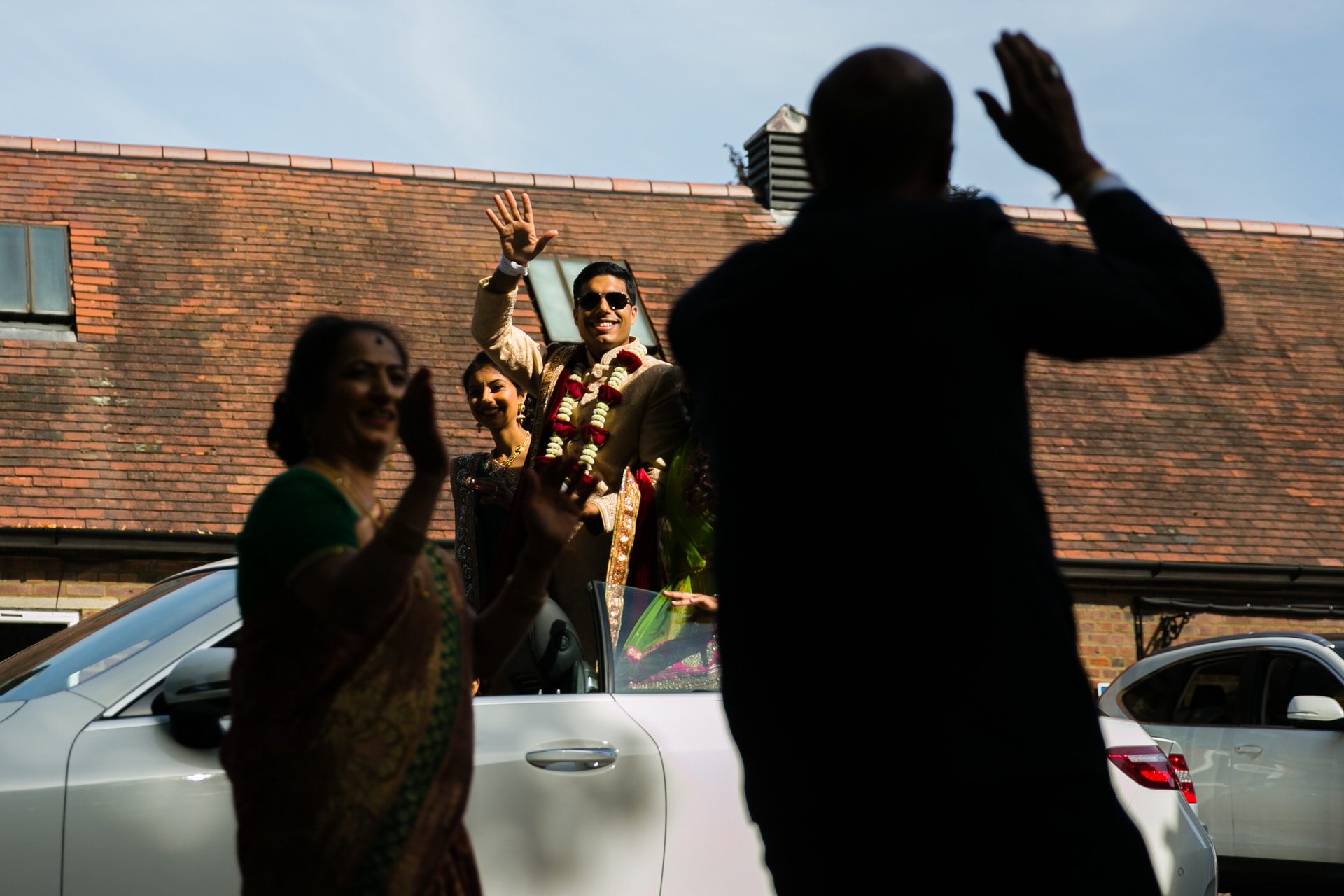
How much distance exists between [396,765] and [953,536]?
90 centimetres

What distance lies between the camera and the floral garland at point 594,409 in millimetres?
5598

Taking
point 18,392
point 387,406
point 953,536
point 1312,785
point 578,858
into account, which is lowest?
point 1312,785

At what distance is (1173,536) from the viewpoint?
16844mm

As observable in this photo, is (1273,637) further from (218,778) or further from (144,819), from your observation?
(144,819)

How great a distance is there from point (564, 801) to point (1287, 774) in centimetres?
718

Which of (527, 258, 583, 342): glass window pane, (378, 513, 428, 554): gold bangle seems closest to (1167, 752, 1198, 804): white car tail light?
(378, 513, 428, 554): gold bangle

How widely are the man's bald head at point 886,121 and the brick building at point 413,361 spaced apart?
1222cm

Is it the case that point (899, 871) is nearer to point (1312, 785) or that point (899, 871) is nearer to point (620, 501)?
point (620, 501)

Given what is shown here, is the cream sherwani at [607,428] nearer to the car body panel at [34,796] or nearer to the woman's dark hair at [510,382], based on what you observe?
the woman's dark hair at [510,382]

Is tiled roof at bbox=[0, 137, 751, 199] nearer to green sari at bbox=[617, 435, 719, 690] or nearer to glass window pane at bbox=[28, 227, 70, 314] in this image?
glass window pane at bbox=[28, 227, 70, 314]

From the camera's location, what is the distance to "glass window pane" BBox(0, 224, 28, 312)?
16.2 meters

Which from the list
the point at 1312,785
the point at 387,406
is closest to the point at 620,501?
the point at 387,406

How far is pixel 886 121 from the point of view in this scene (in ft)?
6.99

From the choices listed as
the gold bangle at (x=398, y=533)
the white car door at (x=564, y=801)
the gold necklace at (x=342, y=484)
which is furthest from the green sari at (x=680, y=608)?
Answer: the gold bangle at (x=398, y=533)
